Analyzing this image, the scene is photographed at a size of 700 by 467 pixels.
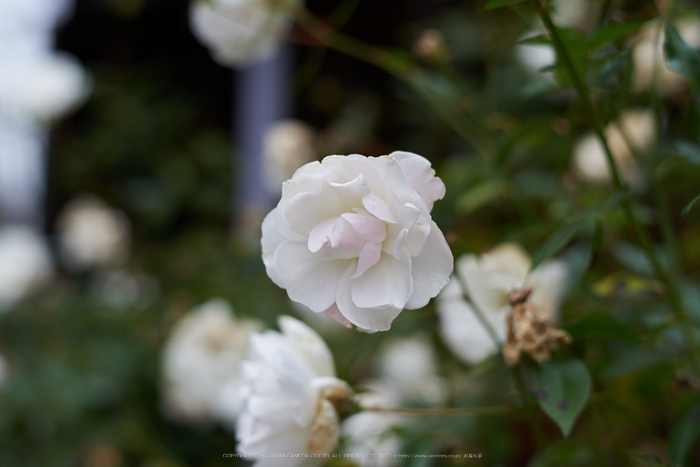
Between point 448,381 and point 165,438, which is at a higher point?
point 448,381

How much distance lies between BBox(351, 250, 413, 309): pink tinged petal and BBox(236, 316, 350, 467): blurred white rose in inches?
4.8

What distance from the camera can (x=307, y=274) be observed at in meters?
0.30

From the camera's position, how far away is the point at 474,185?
0.64 metres

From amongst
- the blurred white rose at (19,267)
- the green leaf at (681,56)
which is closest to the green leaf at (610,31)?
the green leaf at (681,56)

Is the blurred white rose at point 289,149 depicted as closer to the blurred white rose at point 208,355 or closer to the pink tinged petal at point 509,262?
the blurred white rose at point 208,355

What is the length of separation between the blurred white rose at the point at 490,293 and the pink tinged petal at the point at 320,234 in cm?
20

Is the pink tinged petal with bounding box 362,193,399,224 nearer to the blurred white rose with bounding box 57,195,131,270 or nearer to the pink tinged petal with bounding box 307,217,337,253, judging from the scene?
the pink tinged petal with bounding box 307,217,337,253

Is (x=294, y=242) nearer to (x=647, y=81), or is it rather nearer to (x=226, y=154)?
(x=647, y=81)

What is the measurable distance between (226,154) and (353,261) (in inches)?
61.5

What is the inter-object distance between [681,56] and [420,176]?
7.9 inches

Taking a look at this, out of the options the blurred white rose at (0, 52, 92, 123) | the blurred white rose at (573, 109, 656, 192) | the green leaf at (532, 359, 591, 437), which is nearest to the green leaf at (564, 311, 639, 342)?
the green leaf at (532, 359, 591, 437)

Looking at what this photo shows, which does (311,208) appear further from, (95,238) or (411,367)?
(95,238)

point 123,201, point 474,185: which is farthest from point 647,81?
point 123,201

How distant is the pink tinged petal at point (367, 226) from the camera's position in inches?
11.3
